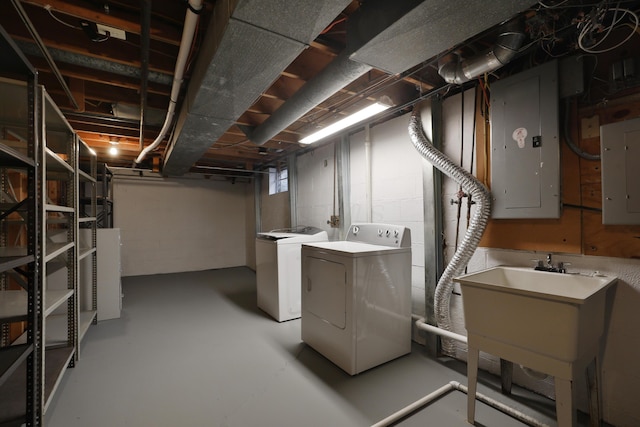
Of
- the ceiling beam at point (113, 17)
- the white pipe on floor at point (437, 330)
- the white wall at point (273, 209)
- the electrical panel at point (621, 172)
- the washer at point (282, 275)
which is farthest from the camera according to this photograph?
the white wall at point (273, 209)

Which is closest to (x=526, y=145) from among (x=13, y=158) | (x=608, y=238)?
(x=608, y=238)

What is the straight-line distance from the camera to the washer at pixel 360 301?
6.85 feet

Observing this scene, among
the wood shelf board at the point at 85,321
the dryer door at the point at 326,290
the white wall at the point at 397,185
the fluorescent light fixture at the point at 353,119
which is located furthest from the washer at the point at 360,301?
the wood shelf board at the point at 85,321

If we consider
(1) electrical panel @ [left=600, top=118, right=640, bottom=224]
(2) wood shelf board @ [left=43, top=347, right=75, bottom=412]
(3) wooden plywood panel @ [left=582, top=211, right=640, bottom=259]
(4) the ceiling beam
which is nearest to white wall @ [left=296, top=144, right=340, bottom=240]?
(4) the ceiling beam

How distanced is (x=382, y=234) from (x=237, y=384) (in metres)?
1.68

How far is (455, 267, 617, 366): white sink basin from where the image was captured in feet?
4.02

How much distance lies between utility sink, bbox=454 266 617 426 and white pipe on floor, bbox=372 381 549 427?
23 cm

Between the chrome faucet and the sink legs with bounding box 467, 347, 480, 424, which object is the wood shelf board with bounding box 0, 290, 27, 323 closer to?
the sink legs with bounding box 467, 347, 480, 424

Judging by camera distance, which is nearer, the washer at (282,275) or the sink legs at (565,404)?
the sink legs at (565,404)

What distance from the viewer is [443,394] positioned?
6.05 feet

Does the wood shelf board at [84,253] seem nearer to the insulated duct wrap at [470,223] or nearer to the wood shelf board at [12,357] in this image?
the wood shelf board at [12,357]

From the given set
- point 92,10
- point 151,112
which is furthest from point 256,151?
point 92,10

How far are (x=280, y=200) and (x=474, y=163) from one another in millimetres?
3662

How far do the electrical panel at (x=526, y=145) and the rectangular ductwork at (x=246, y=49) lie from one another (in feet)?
4.52
